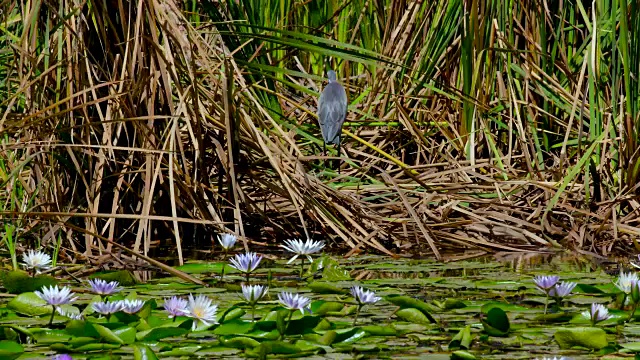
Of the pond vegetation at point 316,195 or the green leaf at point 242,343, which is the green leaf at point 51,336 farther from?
the green leaf at point 242,343

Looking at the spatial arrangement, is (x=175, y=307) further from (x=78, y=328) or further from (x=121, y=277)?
(x=121, y=277)

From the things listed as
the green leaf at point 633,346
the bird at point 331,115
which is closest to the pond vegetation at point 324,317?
the green leaf at point 633,346

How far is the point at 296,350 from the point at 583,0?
147 inches

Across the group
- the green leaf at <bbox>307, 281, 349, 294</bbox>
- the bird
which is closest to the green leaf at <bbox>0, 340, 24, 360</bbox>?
the green leaf at <bbox>307, 281, 349, 294</bbox>

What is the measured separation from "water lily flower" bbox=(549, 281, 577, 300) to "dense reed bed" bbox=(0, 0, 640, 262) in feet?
3.21

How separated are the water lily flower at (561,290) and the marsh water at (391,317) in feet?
0.13

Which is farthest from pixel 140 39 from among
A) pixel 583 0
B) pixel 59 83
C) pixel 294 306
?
pixel 583 0

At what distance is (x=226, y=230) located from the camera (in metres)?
3.83

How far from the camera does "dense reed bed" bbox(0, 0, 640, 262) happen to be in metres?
3.66

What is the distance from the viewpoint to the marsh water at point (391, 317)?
2229mm

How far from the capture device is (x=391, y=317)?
8.63 ft

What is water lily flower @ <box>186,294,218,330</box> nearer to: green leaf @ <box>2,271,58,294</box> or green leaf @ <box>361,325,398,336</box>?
green leaf @ <box>361,325,398,336</box>

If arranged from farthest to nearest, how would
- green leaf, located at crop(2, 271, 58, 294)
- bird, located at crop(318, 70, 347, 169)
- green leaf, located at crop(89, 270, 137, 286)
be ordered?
bird, located at crop(318, 70, 347, 169), green leaf, located at crop(89, 270, 137, 286), green leaf, located at crop(2, 271, 58, 294)

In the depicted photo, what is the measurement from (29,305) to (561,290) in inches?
52.7
